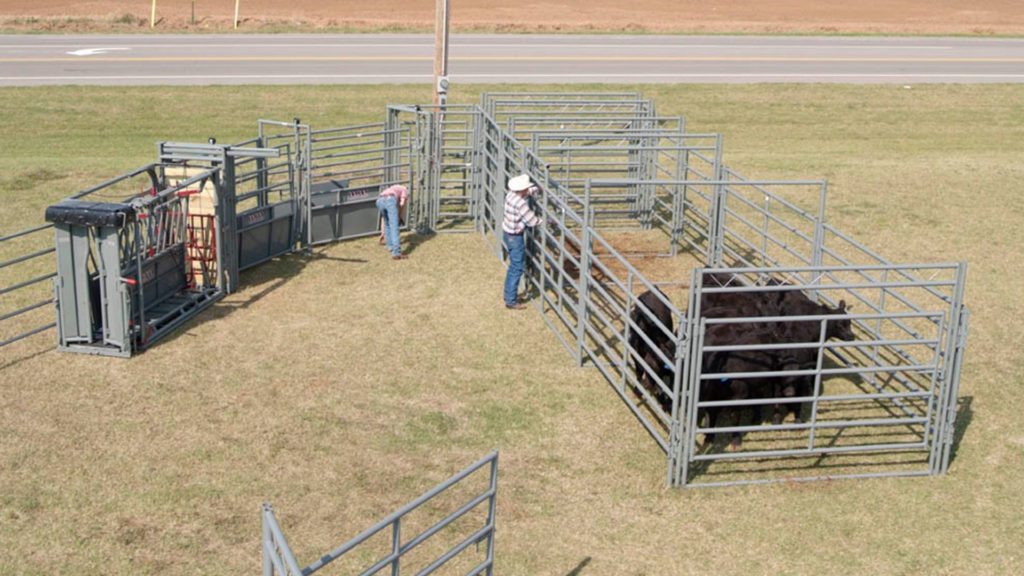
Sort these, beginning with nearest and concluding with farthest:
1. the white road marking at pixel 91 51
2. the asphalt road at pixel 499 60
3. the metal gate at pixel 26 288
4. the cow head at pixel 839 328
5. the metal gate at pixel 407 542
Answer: the metal gate at pixel 407 542, the cow head at pixel 839 328, the metal gate at pixel 26 288, the asphalt road at pixel 499 60, the white road marking at pixel 91 51

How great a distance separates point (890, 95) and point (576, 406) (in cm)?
2155

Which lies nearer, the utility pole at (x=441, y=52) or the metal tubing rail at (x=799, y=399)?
the metal tubing rail at (x=799, y=399)

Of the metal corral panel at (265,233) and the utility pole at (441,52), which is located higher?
the utility pole at (441,52)

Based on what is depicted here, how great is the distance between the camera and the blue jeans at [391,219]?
16.3m

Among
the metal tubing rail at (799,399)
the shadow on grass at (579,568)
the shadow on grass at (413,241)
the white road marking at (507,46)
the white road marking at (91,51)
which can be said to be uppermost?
the white road marking at (507,46)

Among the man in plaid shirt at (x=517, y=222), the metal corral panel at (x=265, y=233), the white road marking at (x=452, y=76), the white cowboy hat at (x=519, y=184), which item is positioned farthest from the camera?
the white road marking at (x=452, y=76)

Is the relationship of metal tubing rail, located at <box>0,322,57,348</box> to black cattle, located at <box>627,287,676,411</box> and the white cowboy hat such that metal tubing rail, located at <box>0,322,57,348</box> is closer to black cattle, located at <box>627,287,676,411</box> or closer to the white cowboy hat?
the white cowboy hat

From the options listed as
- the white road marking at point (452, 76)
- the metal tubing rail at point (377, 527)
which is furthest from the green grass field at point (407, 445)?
the white road marking at point (452, 76)

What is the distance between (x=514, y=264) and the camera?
1425 centimetres

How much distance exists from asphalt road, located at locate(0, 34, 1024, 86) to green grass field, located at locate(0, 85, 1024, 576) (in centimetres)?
1342

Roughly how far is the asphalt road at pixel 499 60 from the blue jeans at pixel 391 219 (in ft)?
45.4

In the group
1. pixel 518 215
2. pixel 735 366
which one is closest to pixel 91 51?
pixel 518 215

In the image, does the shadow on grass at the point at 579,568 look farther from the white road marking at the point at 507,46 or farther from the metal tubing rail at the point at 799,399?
the white road marking at the point at 507,46

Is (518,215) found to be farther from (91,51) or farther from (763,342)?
(91,51)
